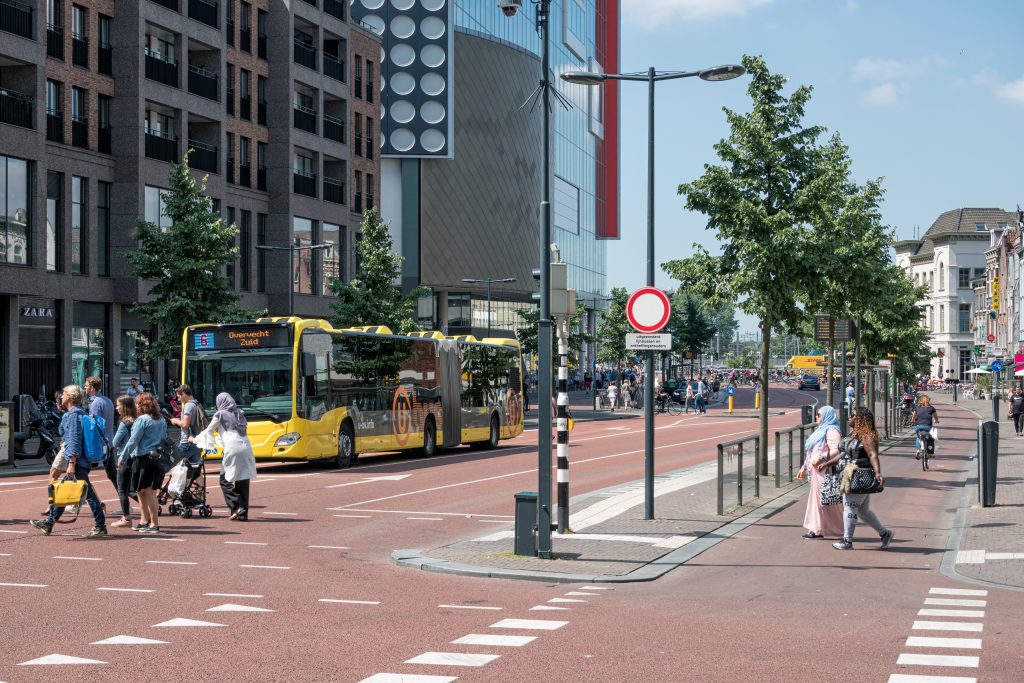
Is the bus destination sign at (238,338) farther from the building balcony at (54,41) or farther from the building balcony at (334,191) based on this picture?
the building balcony at (334,191)

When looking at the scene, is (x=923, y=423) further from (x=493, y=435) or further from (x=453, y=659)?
(x=453, y=659)

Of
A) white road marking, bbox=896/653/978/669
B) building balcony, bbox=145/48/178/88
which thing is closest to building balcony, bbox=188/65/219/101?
building balcony, bbox=145/48/178/88

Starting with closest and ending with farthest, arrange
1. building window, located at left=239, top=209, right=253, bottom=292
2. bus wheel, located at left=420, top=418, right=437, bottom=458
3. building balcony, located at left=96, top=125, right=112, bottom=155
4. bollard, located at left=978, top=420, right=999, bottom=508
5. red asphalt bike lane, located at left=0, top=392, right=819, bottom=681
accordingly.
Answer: red asphalt bike lane, located at left=0, top=392, right=819, bottom=681
bollard, located at left=978, top=420, right=999, bottom=508
bus wheel, located at left=420, top=418, right=437, bottom=458
building balcony, located at left=96, top=125, right=112, bottom=155
building window, located at left=239, top=209, right=253, bottom=292

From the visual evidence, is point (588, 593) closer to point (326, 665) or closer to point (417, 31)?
point (326, 665)

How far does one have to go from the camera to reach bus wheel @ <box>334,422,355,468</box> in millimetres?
27062

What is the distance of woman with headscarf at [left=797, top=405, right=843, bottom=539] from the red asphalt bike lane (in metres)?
4.09

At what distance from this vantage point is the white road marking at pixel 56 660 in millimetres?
7975

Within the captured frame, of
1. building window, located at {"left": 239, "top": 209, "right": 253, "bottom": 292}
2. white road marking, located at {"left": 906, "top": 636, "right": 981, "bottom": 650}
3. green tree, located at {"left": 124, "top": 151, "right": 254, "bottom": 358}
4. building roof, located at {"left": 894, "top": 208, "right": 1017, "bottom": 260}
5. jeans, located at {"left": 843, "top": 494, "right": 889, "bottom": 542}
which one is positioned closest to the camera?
white road marking, located at {"left": 906, "top": 636, "right": 981, "bottom": 650}

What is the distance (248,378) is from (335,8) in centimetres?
3816

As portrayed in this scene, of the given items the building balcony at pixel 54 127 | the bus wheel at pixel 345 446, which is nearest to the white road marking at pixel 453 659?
the bus wheel at pixel 345 446

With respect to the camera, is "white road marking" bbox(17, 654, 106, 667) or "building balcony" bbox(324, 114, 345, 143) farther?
"building balcony" bbox(324, 114, 345, 143)

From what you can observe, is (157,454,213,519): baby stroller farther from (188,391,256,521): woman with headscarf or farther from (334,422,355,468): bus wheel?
(334,422,355,468): bus wheel

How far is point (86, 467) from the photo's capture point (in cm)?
1530

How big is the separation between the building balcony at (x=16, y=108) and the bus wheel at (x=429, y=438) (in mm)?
16141
